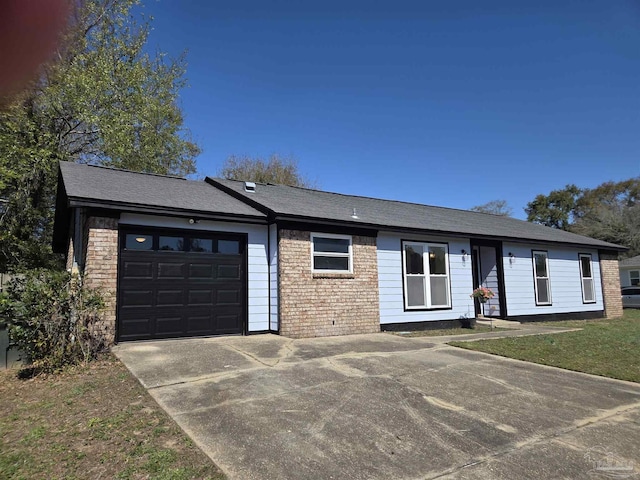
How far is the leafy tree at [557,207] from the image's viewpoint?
49319 mm

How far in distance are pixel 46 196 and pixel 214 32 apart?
450 inches

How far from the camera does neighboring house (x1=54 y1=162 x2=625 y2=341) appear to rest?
7.99 meters

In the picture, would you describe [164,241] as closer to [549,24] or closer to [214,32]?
[214,32]

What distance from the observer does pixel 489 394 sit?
514cm

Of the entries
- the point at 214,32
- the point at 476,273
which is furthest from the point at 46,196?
the point at 476,273

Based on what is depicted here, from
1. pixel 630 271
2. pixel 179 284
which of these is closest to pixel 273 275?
pixel 179 284

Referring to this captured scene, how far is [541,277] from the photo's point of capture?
15.1m

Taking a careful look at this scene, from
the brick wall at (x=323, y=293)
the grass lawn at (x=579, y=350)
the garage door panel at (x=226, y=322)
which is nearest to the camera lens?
the grass lawn at (x=579, y=350)

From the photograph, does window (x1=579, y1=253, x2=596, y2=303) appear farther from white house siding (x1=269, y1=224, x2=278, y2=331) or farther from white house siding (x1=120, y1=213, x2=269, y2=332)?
white house siding (x1=120, y1=213, x2=269, y2=332)

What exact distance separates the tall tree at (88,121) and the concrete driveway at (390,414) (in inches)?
509

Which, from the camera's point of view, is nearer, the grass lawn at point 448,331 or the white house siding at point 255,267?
the white house siding at point 255,267

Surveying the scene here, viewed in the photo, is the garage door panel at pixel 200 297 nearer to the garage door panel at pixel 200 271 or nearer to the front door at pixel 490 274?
the garage door panel at pixel 200 271

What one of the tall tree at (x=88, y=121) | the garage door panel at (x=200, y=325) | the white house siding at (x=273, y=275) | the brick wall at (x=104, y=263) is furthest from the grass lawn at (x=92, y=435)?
the tall tree at (x=88, y=121)

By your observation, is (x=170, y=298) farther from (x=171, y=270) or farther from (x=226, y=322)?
(x=226, y=322)
